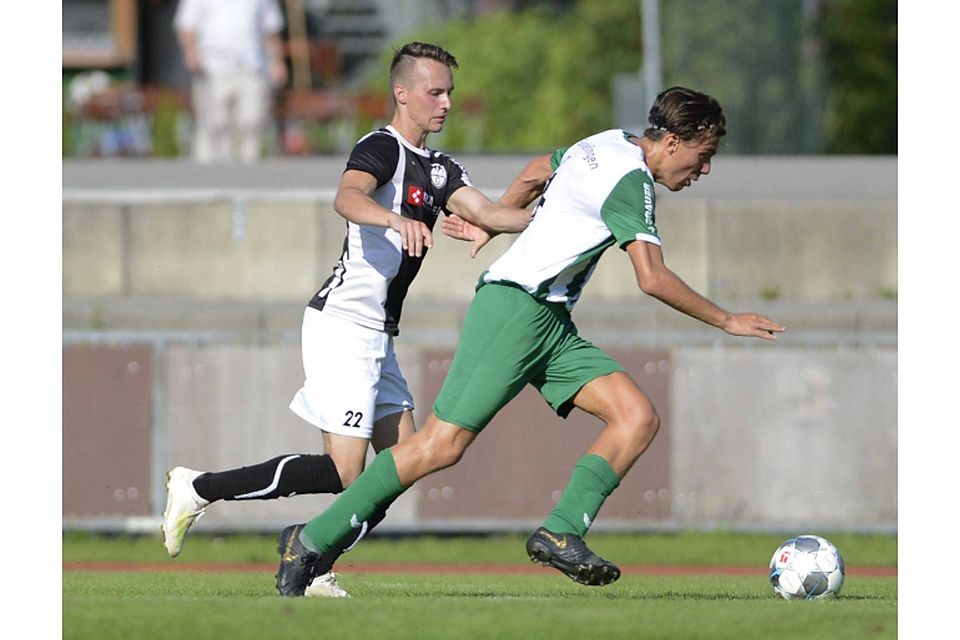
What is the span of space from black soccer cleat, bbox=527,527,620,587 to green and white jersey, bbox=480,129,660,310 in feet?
3.25

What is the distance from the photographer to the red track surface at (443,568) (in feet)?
40.1

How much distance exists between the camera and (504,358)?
24.4 feet

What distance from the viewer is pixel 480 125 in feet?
80.1

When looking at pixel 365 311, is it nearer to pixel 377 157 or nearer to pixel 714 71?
pixel 377 157

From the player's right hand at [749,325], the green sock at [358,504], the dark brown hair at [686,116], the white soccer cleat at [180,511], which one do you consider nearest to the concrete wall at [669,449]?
the white soccer cleat at [180,511]

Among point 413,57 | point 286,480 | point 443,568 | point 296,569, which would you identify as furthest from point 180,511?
point 443,568

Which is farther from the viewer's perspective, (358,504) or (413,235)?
(358,504)

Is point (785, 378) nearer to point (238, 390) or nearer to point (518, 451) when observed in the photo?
point (518, 451)

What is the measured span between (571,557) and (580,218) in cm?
137

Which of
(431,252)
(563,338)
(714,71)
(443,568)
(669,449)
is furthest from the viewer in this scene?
(714,71)

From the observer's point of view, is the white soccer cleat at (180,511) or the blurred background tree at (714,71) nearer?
the white soccer cleat at (180,511)

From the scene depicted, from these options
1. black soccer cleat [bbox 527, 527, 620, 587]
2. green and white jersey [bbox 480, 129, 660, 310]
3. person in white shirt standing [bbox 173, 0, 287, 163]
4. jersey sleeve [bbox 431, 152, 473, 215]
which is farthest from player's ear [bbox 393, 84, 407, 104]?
person in white shirt standing [bbox 173, 0, 287, 163]

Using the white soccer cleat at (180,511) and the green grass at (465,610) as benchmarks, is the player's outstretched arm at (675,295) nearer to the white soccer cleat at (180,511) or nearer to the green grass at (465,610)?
the green grass at (465,610)

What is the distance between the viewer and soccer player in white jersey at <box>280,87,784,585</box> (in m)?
7.36
